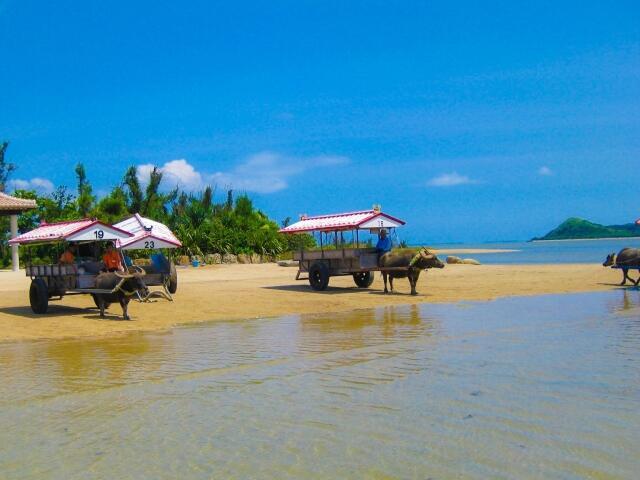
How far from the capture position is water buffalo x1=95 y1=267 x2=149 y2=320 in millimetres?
13562

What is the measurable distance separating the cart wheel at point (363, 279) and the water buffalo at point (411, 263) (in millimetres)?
2008

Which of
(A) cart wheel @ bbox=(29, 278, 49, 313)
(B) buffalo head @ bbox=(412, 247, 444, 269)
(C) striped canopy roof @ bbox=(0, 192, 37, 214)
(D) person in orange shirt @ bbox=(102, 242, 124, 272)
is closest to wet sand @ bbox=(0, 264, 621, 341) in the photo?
(A) cart wheel @ bbox=(29, 278, 49, 313)

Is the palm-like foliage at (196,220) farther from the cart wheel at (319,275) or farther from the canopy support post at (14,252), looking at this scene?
the cart wheel at (319,275)

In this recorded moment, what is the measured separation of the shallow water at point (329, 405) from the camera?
489 cm

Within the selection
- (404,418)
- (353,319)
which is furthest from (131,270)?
(404,418)

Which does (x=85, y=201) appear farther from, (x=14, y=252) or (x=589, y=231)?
(x=589, y=231)

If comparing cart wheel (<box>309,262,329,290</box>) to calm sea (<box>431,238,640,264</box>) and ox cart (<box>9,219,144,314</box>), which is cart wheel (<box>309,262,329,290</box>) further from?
calm sea (<box>431,238,640,264</box>)

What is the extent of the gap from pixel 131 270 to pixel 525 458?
12.4m

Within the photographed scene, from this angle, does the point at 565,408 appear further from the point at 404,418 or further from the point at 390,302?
the point at 390,302

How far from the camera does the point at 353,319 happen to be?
13688 mm

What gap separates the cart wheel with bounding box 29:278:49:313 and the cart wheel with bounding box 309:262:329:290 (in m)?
8.02

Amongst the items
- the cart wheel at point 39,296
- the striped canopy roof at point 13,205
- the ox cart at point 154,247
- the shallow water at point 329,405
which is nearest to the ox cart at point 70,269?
the cart wheel at point 39,296

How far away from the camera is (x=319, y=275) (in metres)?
20.4

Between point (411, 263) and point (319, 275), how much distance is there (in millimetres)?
3459
